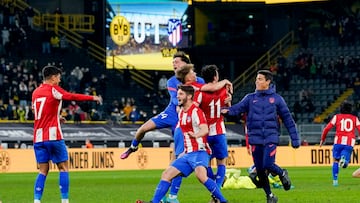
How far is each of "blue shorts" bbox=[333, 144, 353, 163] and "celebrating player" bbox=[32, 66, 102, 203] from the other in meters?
11.4

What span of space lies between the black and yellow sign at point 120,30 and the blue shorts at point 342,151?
1184 inches

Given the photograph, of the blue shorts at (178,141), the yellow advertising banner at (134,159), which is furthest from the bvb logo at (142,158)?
the blue shorts at (178,141)

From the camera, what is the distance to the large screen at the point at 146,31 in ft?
187

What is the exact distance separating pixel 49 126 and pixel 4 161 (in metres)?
22.9

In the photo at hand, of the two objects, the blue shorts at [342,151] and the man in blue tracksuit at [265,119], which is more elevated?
the man in blue tracksuit at [265,119]

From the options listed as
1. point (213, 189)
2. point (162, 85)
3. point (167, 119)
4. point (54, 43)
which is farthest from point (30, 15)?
point (213, 189)

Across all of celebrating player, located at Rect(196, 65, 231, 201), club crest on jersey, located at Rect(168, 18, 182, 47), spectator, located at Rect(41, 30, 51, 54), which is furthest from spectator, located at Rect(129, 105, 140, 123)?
celebrating player, located at Rect(196, 65, 231, 201)

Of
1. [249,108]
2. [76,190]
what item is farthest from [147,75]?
[249,108]

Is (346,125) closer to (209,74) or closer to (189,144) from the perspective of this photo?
(209,74)

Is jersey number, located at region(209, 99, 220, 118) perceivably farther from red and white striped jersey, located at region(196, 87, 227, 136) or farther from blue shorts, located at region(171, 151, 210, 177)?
blue shorts, located at region(171, 151, 210, 177)

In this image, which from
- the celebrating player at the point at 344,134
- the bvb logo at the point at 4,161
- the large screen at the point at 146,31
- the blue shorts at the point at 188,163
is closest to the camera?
the blue shorts at the point at 188,163

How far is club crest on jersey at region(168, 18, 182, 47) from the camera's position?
189 ft

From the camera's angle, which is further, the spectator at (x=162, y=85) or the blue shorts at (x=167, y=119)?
the spectator at (x=162, y=85)

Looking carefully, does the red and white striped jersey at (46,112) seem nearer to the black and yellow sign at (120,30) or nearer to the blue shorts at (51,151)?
the blue shorts at (51,151)
